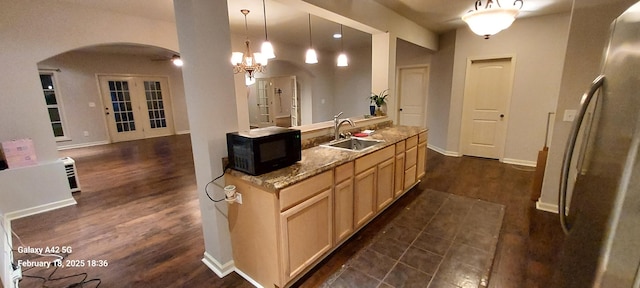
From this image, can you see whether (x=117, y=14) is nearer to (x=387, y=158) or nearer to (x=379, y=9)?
(x=379, y=9)

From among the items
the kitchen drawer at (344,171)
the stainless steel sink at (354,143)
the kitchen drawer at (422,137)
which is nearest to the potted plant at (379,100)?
the kitchen drawer at (422,137)

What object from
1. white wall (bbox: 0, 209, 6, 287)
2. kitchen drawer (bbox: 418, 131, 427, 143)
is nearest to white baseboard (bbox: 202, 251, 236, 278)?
white wall (bbox: 0, 209, 6, 287)

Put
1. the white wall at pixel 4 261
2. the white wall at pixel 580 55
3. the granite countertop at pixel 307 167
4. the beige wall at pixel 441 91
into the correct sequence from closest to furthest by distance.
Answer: the granite countertop at pixel 307 167
the white wall at pixel 4 261
the white wall at pixel 580 55
the beige wall at pixel 441 91

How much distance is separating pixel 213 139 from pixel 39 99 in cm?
294

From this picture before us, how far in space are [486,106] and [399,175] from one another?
3040mm

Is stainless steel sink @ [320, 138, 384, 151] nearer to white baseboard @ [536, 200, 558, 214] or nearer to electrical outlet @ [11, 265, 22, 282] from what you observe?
white baseboard @ [536, 200, 558, 214]

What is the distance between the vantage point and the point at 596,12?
2551 millimetres

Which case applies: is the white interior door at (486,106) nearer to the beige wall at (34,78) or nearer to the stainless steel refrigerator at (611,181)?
the stainless steel refrigerator at (611,181)

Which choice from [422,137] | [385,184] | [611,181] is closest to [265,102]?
[422,137]

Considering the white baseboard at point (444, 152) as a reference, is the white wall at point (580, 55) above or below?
above

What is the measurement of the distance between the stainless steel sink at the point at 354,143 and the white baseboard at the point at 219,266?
141cm

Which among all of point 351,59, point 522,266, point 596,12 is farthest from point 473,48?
point 522,266

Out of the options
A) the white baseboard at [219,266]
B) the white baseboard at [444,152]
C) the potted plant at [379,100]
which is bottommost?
the white baseboard at [219,266]

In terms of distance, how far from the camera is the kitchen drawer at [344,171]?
2105mm
